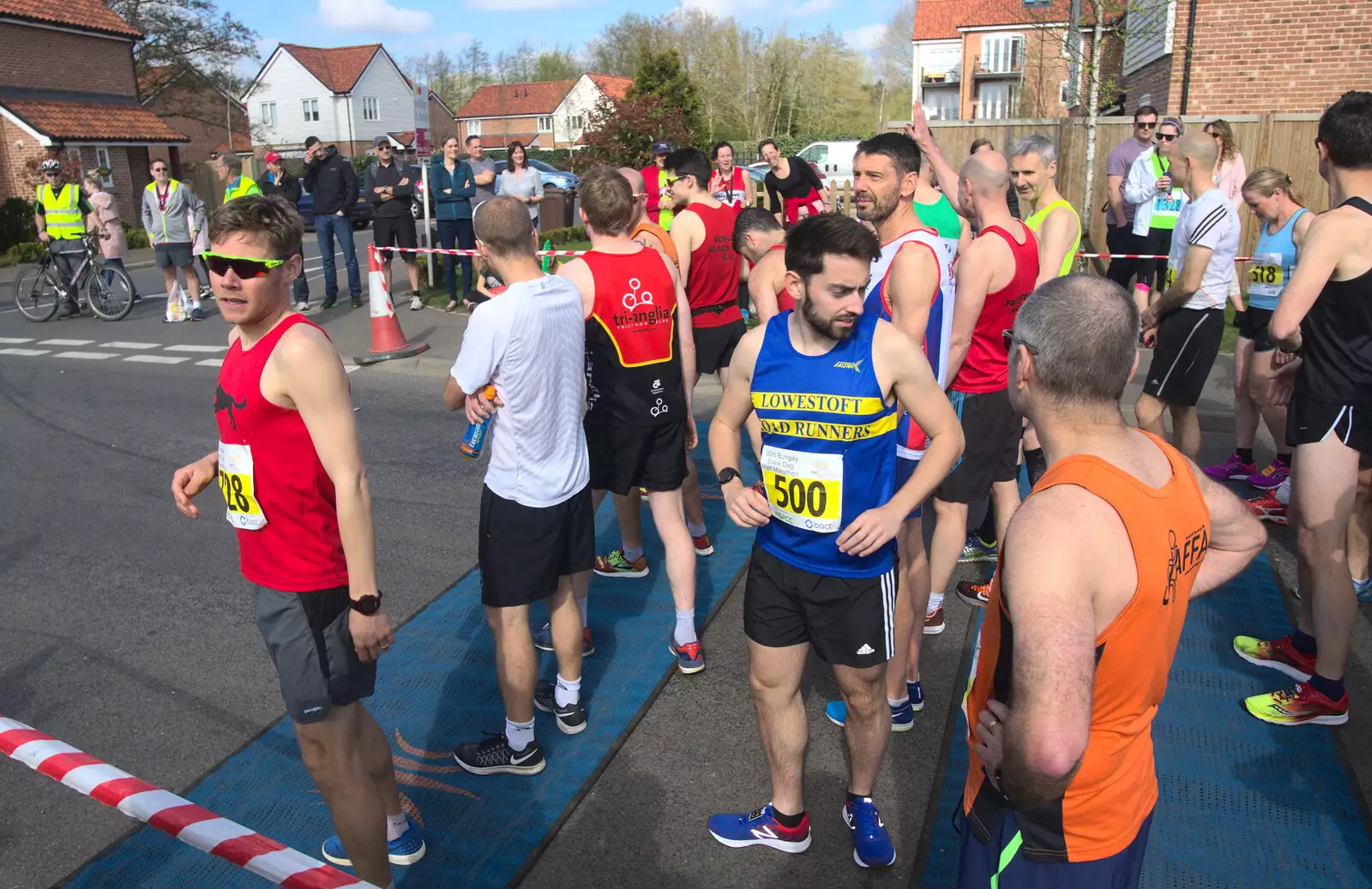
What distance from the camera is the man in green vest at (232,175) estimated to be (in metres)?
11.7

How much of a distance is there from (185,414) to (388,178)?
16.0 ft

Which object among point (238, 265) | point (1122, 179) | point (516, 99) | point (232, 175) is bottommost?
point (238, 265)

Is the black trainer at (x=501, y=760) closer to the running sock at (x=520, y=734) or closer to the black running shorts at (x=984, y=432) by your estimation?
the running sock at (x=520, y=734)

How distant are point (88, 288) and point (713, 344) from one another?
11.1 meters

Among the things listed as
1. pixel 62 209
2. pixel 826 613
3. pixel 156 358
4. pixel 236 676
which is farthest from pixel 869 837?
pixel 62 209

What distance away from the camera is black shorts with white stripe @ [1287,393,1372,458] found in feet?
12.2

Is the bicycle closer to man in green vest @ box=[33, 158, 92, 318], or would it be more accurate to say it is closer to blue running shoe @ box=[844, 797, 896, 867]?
man in green vest @ box=[33, 158, 92, 318]

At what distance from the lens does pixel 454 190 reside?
12492 millimetres

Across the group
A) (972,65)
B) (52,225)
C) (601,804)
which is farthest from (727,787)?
(972,65)

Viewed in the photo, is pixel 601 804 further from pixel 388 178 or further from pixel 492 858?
pixel 388 178

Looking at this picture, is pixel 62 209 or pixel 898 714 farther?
pixel 62 209

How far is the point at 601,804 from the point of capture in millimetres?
3477

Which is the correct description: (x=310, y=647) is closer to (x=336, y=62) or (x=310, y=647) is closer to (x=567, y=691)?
(x=567, y=691)

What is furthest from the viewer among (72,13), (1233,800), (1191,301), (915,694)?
(72,13)
